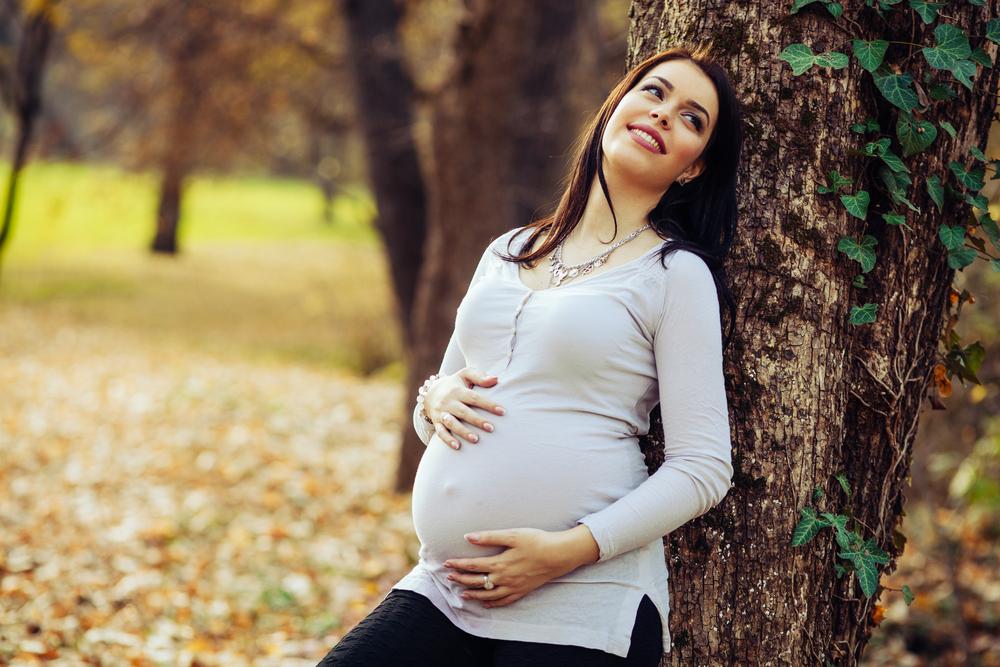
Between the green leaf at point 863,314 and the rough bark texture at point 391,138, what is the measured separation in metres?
→ 6.20

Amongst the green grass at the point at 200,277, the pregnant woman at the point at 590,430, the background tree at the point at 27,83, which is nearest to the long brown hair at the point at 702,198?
the pregnant woman at the point at 590,430

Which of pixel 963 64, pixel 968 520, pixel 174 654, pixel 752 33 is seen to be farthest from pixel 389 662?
pixel 968 520

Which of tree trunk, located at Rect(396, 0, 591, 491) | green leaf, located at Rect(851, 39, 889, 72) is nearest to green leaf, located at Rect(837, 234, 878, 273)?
green leaf, located at Rect(851, 39, 889, 72)

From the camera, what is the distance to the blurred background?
4633mm

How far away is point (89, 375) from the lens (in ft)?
34.3

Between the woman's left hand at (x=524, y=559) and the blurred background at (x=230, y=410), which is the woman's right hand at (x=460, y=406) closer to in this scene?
the woman's left hand at (x=524, y=559)

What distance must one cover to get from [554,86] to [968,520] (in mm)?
4476

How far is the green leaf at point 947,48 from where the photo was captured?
6.98 feet

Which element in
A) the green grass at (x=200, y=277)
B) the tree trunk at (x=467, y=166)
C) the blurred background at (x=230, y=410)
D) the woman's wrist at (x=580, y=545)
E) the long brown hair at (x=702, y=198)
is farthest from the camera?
the green grass at (x=200, y=277)

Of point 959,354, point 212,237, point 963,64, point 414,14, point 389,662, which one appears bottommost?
point 212,237

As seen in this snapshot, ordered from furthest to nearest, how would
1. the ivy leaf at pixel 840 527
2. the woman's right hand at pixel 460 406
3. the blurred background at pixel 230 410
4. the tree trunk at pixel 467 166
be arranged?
the tree trunk at pixel 467 166 < the blurred background at pixel 230 410 < the ivy leaf at pixel 840 527 < the woman's right hand at pixel 460 406

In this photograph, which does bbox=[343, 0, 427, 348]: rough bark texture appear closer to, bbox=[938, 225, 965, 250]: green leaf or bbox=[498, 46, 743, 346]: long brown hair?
bbox=[498, 46, 743, 346]: long brown hair

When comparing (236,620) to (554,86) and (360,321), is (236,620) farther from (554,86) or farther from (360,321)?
(360,321)

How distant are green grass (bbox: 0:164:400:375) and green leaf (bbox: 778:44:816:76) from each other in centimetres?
571
